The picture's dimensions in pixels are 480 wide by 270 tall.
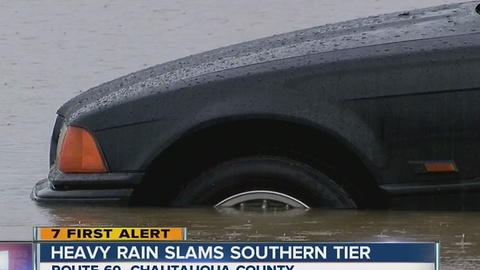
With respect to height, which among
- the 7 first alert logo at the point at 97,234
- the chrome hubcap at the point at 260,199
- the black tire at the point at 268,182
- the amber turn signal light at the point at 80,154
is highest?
the amber turn signal light at the point at 80,154

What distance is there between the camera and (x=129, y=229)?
4188 mm

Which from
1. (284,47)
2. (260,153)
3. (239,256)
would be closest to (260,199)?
(260,153)

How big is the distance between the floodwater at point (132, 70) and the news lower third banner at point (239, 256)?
78cm

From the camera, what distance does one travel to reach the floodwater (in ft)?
16.6

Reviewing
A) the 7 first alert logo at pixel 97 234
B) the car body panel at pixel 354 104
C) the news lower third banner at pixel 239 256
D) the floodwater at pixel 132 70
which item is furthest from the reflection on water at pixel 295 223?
the news lower third banner at pixel 239 256

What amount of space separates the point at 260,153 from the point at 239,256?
1.32m

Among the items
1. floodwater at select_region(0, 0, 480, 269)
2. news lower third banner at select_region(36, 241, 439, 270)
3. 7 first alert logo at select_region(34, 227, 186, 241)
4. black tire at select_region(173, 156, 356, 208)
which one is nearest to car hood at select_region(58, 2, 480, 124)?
black tire at select_region(173, 156, 356, 208)

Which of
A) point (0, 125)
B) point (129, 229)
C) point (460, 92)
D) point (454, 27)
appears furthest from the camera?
point (0, 125)

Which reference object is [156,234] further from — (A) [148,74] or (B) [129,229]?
(A) [148,74]

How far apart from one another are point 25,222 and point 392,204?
5.72 ft

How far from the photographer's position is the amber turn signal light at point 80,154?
5164 mm

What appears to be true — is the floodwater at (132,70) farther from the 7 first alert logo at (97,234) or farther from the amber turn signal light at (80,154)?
the 7 first alert logo at (97,234)

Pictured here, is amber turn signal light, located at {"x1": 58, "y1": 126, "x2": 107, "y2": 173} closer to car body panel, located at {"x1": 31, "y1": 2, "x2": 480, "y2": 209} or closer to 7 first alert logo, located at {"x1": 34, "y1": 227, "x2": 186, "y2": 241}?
car body panel, located at {"x1": 31, "y1": 2, "x2": 480, "y2": 209}

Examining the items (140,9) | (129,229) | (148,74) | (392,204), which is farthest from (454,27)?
(140,9)
